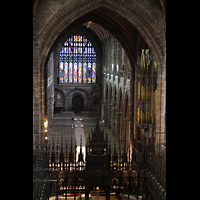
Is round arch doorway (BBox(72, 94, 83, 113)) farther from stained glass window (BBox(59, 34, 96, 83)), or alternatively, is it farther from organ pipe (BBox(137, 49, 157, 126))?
organ pipe (BBox(137, 49, 157, 126))

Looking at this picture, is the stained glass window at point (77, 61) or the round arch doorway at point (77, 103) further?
the round arch doorway at point (77, 103)

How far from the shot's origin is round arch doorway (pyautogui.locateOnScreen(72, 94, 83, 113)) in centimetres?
3069

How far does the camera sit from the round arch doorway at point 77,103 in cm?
3069

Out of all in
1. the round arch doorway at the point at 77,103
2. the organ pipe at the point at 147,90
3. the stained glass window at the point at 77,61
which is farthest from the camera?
the round arch doorway at the point at 77,103

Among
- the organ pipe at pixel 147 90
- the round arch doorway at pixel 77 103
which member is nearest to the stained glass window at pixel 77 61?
the round arch doorway at pixel 77 103

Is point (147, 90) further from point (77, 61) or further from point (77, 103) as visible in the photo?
point (77, 103)

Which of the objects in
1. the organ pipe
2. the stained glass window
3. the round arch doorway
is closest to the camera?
the organ pipe

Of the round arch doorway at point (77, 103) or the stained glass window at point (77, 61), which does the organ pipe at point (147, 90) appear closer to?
the stained glass window at point (77, 61)

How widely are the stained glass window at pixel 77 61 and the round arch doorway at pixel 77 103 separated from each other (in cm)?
175

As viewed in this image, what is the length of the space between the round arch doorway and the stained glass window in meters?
1.75

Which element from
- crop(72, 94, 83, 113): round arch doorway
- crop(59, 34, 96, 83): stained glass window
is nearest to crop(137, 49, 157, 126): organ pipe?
crop(59, 34, 96, 83): stained glass window
